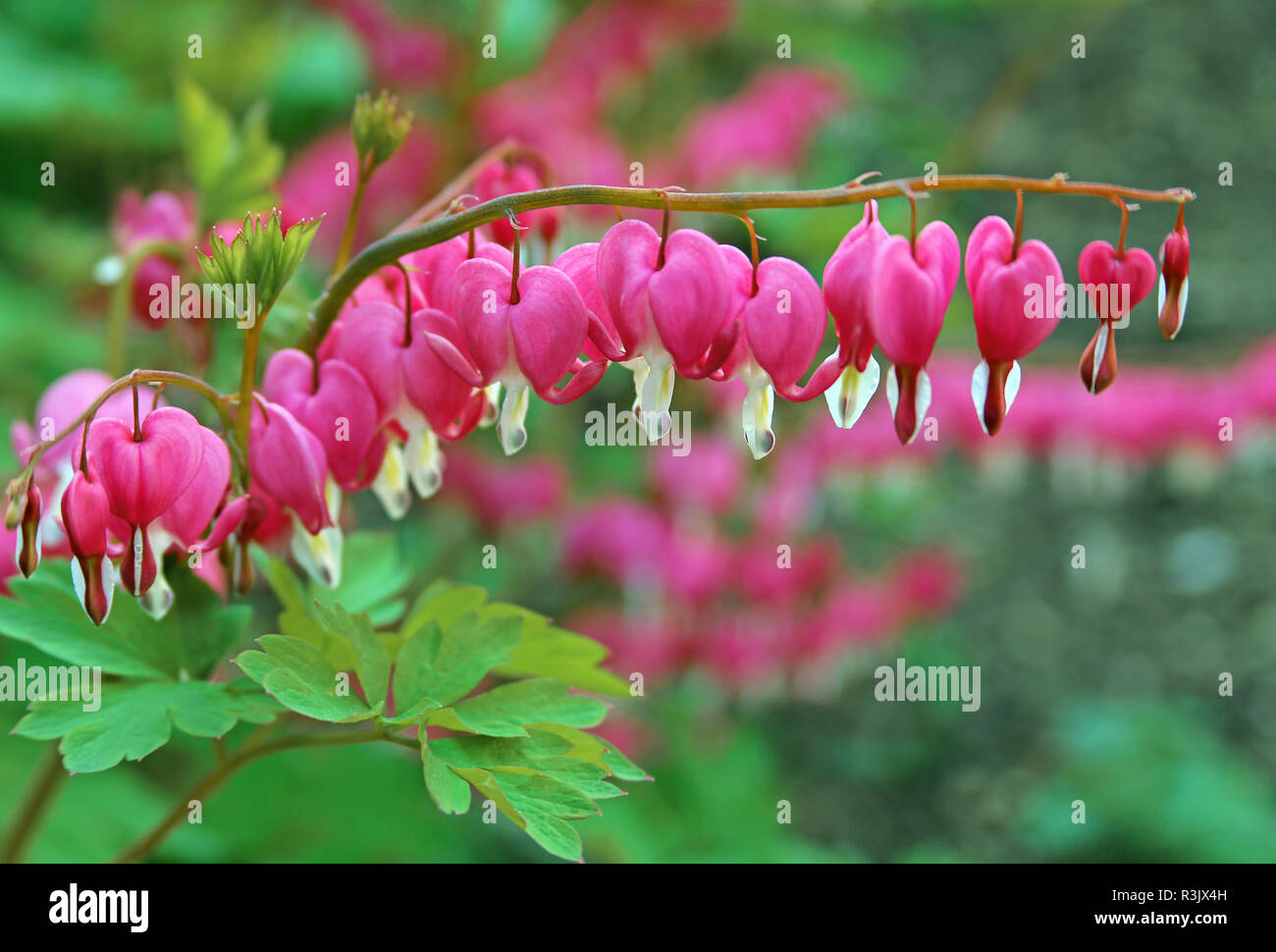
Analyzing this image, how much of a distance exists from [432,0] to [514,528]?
152cm

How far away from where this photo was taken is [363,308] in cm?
76

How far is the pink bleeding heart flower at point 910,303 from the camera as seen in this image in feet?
2.04

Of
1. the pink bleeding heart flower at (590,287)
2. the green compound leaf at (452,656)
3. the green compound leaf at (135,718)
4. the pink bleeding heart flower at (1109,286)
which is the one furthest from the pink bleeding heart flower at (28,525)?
the pink bleeding heart flower at (1109,286)

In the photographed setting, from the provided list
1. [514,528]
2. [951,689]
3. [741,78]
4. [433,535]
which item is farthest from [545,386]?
[741,78]

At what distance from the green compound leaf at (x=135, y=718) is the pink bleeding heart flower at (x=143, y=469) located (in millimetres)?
98

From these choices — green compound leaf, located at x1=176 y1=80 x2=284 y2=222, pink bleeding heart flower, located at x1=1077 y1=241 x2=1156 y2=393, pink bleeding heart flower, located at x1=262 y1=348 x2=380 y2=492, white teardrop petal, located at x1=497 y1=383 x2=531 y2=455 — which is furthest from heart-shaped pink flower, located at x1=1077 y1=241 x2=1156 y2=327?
green compound leaf, located at x1=176 y1=80 x2=284 y2=222

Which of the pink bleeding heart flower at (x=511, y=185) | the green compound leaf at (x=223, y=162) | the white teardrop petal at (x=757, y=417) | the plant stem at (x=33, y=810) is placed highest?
the green compound leaf at (x=223, y=162)

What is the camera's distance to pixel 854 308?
66cm

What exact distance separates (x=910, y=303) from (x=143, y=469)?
449mm

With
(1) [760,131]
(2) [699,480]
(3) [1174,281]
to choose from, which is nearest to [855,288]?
(3) [1174,281]

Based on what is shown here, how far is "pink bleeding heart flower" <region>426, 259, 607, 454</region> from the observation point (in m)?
0.68

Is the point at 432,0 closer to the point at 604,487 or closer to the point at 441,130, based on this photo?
the point at 441,130

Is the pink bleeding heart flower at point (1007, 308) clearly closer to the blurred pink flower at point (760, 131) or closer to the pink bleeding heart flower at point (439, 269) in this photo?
the pink bleeding heart flower at point (439, 269)

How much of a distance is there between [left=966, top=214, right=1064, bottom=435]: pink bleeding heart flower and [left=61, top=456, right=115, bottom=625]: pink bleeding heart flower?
50 cm
